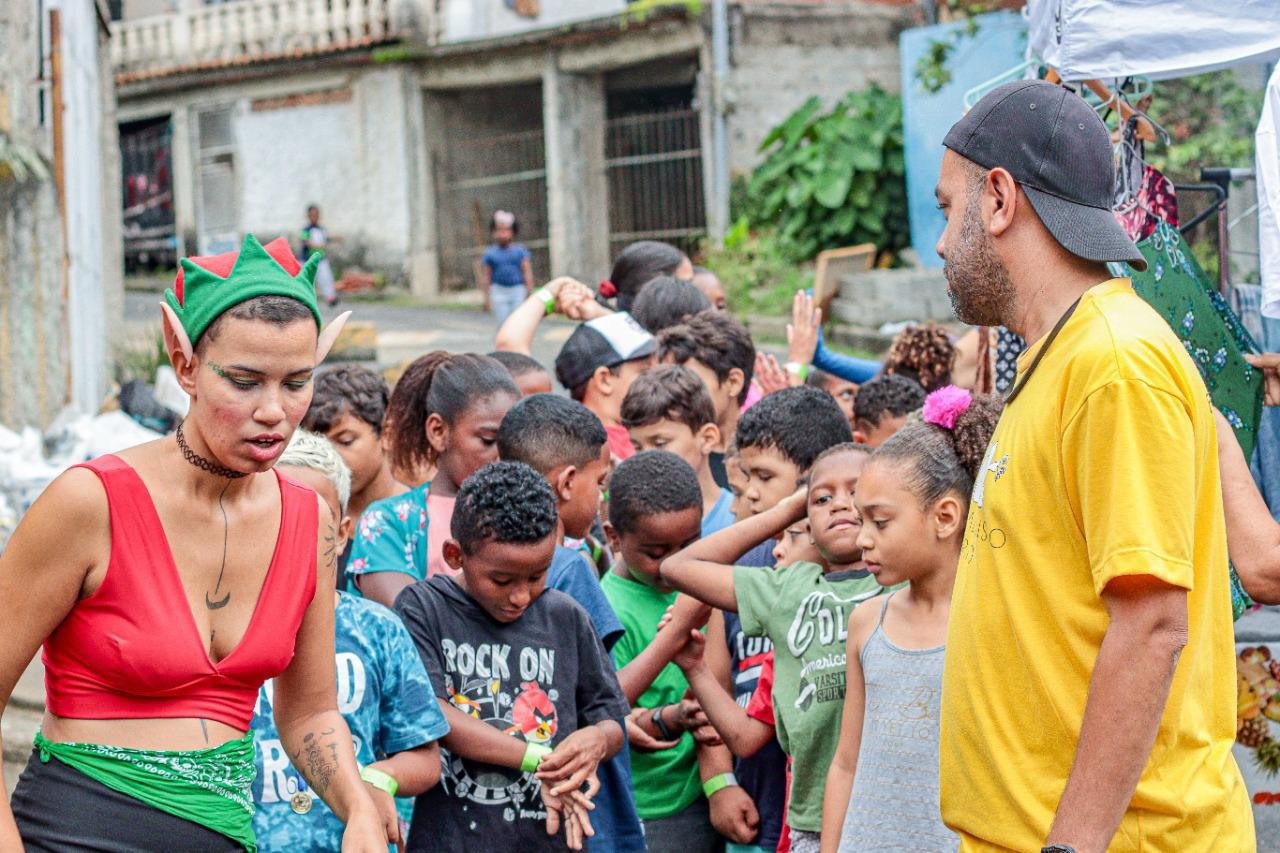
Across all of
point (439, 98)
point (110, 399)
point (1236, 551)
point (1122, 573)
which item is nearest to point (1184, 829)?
point (1122, 573)

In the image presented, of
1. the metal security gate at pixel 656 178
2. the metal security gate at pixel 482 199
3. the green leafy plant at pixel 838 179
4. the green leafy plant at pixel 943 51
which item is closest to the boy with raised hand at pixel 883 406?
the green leafy plant at pixel 943 51

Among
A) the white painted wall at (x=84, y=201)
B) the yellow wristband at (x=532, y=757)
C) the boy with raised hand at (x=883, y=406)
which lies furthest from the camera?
the white painted wall at (x=84, y=201)

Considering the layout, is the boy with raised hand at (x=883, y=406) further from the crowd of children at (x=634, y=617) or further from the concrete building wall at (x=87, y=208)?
the concrete building wall at (x=87, y=208)

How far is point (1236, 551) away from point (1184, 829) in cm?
85

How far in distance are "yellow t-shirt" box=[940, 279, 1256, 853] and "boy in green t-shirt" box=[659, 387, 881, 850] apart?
1248mm

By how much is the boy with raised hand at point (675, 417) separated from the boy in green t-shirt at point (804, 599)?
37.2 inches

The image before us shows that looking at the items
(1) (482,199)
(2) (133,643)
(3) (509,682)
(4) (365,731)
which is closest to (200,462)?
(2) (133,643)

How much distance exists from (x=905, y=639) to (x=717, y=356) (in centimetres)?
256

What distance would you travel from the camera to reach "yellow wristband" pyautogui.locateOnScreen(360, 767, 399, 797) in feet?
10.7

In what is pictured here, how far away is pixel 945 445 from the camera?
3.36 m

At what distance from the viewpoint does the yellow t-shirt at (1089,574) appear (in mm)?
2221

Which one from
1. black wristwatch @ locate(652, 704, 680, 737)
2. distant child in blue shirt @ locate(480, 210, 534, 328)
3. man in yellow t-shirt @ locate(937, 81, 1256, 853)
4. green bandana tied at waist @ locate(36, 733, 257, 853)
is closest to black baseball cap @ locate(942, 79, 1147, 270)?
man in yellow t-shirt @ locate(937, 81, 1256, 853)

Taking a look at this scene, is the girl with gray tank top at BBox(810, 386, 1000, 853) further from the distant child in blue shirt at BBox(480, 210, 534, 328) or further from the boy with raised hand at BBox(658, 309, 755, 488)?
the distant child in blue shirt at BBox(480, 210, 534, 328)

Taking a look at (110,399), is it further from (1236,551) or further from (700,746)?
(1236,551)
